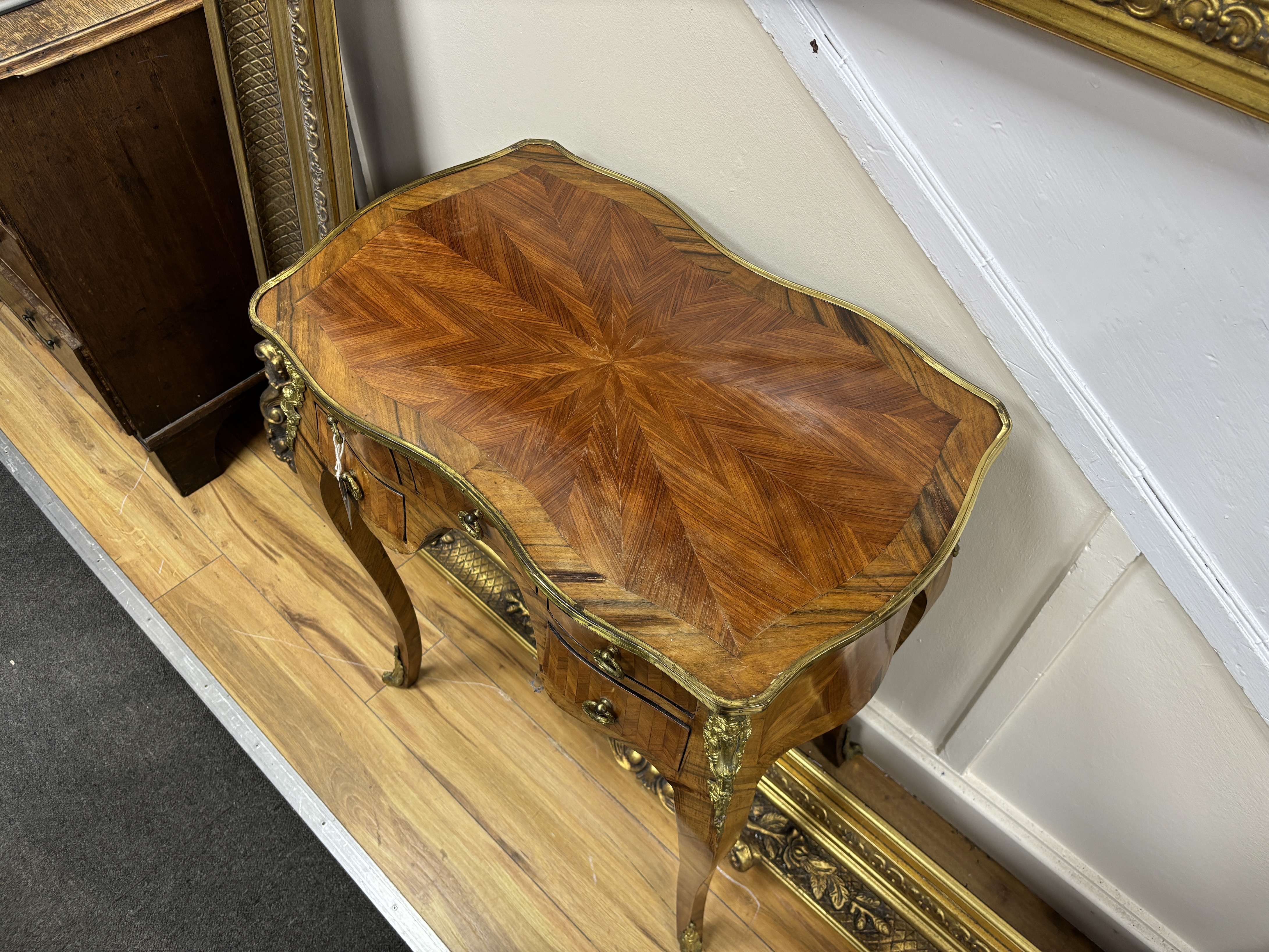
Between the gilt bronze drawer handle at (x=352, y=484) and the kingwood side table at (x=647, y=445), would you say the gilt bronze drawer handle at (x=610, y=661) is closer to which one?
the kingwood side table at (x=647, y=445)

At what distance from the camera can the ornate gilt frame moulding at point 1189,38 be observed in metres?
0.59

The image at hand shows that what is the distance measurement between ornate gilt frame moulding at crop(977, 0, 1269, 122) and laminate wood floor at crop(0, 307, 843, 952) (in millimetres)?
1105

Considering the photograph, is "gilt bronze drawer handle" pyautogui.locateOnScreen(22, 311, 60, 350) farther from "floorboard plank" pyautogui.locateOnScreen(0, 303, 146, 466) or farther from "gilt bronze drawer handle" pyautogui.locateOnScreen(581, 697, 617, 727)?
"gilt bronze drawer handle" pyautogui.locateOnScreen(581, 697, 617, 727)

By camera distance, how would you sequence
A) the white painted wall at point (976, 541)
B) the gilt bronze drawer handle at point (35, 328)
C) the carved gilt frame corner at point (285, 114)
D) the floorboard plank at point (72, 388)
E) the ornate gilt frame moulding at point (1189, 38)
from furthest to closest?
the floorboard plank at point (72, 388) < the gilt bronze drawer handle at point (35, 328) < the carved gilt frame corner at point (285, 114) < the white painted wall at point (976, 541) < the ornate gilt frame moulding at point (1189, 38)

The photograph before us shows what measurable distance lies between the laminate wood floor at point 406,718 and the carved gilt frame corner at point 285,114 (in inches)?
24.3

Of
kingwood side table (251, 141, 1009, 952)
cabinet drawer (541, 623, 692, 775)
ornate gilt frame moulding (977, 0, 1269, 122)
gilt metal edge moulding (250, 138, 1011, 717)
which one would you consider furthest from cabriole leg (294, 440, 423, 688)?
ornate gilt frame moulding (977, 0, 1269, 122)

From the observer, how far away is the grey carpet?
4.42 ft

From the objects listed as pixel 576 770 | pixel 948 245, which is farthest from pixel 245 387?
pixel 948 245

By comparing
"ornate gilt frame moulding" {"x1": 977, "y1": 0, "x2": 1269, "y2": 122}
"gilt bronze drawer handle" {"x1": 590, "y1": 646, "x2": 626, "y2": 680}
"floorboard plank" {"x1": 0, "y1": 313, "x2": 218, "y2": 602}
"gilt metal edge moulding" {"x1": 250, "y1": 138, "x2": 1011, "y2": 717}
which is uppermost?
"ornate gilt frame moulding" {"x1": 977, "y1": 0, "x2": 1269, "y2": 122}

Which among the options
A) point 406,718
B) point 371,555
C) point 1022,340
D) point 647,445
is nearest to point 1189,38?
point 1022,340


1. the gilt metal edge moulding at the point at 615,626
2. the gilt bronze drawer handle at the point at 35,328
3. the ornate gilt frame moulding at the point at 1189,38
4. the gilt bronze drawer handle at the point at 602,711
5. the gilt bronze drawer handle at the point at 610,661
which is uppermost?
the ornate gilt frame moulding at the point at 1189,38

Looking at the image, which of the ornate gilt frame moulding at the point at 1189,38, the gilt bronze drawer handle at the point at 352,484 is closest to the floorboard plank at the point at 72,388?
the gilt bronze drawer handle at the point at 352,484

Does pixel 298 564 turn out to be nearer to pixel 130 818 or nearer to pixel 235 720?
pixel 235 720

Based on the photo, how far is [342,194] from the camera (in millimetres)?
1384
